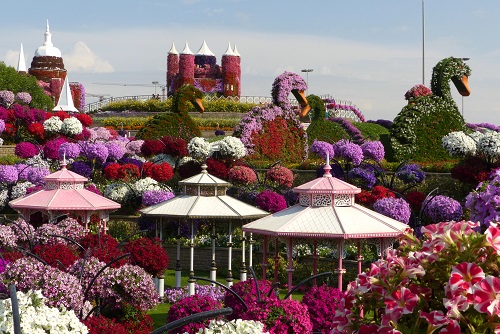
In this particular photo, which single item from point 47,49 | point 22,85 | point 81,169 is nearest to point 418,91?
point 81,169

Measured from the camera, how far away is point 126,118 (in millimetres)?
58375

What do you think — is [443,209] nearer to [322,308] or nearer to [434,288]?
[322,308]

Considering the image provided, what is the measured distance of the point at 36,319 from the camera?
941 centimetres

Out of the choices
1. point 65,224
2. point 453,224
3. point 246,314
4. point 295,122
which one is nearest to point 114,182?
point 295,122

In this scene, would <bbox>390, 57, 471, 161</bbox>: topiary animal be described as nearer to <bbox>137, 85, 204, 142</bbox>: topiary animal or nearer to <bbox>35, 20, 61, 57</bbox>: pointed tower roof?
<bbox>137, 85, 204, 142</bbox>: topiary animal

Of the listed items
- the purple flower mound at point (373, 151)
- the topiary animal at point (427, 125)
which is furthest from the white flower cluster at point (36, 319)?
the topiary animal at point (427, 125)

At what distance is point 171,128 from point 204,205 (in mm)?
15598

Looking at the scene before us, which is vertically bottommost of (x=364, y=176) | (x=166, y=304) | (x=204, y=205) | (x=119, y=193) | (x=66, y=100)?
(x=166, y=304)

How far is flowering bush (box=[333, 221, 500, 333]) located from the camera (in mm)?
5867

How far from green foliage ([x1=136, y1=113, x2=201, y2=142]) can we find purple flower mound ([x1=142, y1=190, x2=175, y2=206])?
27.4ft

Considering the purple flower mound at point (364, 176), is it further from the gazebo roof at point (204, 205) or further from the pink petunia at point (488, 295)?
the pink petunia at point (488, 295)

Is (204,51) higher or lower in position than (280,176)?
higher

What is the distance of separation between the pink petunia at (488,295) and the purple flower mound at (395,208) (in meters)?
17.0

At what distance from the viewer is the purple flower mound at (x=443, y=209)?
924 inches
